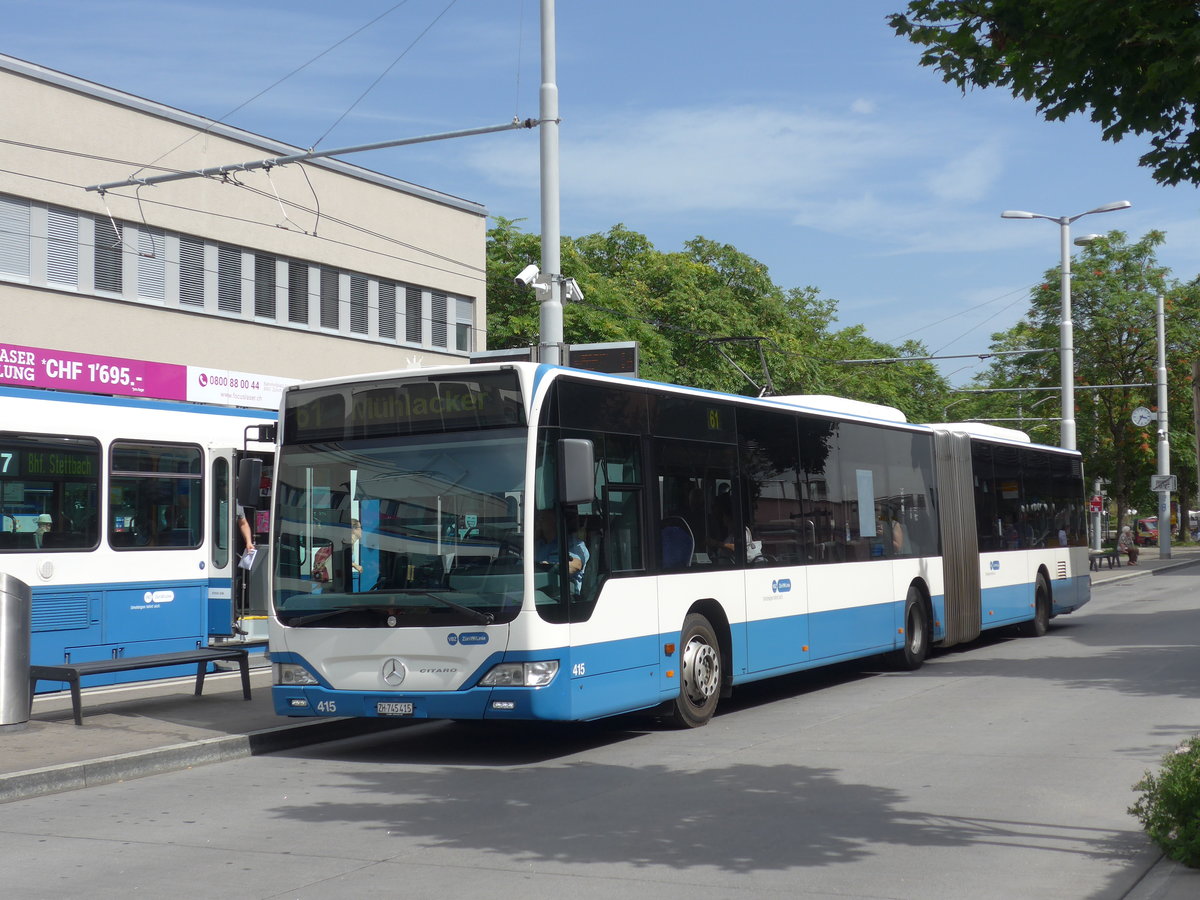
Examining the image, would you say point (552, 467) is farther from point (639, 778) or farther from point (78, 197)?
point (78, 197)

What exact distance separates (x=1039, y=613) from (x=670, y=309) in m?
28.6

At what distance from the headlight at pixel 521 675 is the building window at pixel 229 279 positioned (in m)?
22.7

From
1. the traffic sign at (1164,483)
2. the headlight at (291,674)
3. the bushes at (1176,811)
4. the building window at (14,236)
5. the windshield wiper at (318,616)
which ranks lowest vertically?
the bushes at (1176,811)

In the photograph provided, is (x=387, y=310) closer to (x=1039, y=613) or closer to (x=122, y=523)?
(x=1039, y=613)

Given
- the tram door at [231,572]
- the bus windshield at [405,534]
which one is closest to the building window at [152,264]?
the tram door at [231,572]

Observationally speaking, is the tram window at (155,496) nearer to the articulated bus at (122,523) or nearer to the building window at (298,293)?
the articulated bus at (122,523)

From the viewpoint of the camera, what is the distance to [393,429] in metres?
10.7

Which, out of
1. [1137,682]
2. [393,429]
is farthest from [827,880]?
[1137,682]

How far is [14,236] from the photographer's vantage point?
86.3ft

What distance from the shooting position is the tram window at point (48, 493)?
1324 cm

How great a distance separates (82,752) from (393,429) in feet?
10.4

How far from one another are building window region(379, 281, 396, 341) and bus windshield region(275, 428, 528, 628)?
25.2 meters

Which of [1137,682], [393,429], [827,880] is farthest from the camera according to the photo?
[1137,682]

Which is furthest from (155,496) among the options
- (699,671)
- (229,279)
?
(229,279)
